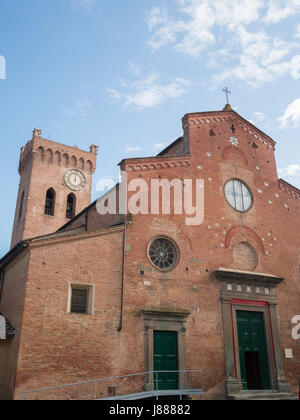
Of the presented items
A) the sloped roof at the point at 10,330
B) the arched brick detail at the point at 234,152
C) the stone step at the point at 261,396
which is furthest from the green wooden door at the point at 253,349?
the sloped roof at the point at 10,330

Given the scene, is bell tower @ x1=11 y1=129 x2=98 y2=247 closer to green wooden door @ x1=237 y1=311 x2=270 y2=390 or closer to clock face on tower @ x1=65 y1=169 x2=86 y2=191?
clock face on tower @ x1=65 y1=169 x2=86 y2=191

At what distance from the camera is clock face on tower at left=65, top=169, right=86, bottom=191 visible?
111 ft

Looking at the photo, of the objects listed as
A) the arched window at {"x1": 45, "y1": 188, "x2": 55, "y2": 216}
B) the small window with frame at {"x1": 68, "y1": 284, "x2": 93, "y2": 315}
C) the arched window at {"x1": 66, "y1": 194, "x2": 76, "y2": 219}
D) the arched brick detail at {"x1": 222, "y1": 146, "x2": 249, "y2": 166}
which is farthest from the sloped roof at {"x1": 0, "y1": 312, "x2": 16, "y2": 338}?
the arched window at {"x1": 66, "y1": 194, "x2": 76, "y2": 219}

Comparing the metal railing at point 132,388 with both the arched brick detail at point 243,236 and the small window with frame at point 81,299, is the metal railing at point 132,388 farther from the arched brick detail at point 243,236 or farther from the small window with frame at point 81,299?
the arched brick detail at point 243,236

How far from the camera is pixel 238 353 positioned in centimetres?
1564

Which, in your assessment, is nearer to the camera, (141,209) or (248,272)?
(141,209)

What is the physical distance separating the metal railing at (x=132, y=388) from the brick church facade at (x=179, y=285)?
0.30ft

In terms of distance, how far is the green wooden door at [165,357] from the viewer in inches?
550

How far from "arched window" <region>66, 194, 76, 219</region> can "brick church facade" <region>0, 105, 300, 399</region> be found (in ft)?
41.9

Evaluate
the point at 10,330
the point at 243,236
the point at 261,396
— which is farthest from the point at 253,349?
the point at 10,330

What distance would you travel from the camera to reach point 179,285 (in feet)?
51.0
